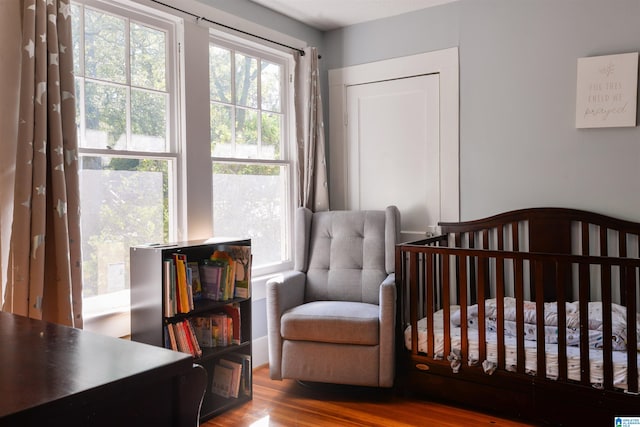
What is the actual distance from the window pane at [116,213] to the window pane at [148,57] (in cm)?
43

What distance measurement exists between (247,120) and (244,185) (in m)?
0.43

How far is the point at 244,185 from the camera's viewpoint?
335cm

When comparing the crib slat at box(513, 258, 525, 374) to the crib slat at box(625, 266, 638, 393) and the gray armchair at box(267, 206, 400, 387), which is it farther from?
the gray armchair at box(267, 206, 400, 387)

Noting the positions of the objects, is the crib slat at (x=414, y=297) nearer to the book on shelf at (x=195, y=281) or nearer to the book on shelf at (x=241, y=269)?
the book on shelf at (x=241, y=269)

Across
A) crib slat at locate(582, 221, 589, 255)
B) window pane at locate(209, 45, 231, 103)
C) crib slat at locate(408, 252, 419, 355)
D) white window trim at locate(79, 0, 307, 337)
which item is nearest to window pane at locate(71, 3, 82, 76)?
white window trim at locate(79, 0, 307, 337)

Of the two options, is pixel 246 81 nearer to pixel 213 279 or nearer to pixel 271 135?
pixel 271 135

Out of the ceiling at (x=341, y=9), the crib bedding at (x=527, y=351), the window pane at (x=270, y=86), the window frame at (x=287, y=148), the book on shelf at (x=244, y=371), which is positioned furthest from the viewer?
the window frame at (x=287, y=148)

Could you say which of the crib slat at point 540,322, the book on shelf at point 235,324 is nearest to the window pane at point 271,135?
the book on shelf at point 235,324

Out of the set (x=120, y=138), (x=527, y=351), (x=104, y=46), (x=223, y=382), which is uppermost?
(x=104, y=46)

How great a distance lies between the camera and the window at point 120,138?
2.44 metres

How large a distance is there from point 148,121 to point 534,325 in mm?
2294

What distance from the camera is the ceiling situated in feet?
11.0

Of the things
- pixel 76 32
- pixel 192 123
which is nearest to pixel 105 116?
pixel 76 32

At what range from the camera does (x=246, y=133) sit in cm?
334
